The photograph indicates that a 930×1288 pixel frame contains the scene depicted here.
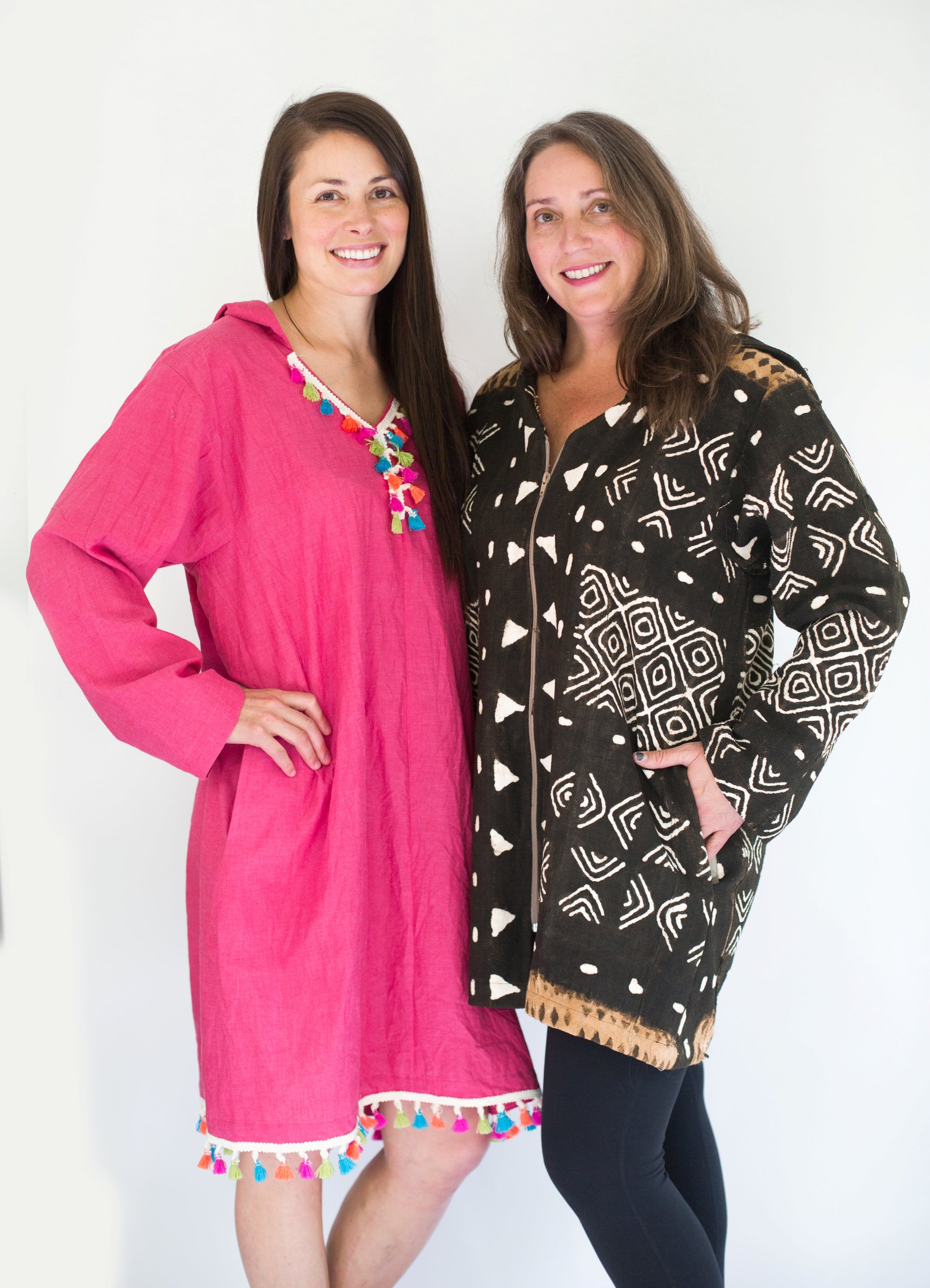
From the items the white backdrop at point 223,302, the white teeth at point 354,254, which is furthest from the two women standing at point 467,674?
the white backdrop at point 223,302

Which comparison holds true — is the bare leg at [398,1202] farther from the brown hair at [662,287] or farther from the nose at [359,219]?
the nose at [359,219]

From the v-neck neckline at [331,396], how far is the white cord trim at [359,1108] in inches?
43.9

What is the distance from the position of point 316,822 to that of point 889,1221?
1.78 m

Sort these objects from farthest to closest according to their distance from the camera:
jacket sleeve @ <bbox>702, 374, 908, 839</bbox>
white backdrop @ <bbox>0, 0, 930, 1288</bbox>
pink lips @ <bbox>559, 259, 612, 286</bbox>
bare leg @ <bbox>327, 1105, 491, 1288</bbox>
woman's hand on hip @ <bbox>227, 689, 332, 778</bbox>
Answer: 1. white backdrop @ <bbox>0, 0, 930, 1288</bbox>
2. bare leg @ <bbox>327, 1105, 491, 1288</bbox>
3. pink lips @ <bbox>559, 259, 612, 286</bbox>
4. woman's hand on hip @ <bbox>227, 689, 332, 778</bbox>
5. jacket sleeve @ <bbox>702, 374, 908, 839</bbox>

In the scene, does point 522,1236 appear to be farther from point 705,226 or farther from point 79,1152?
point 705,226

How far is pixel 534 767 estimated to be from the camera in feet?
5.65

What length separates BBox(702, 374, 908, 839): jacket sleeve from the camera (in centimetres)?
154

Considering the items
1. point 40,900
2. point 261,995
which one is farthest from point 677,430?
point 40,900

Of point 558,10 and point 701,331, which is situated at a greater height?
point 558,10

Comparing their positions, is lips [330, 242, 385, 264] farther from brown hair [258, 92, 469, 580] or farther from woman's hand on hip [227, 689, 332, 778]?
woman's hand on hip [227, 689, 332, 778]

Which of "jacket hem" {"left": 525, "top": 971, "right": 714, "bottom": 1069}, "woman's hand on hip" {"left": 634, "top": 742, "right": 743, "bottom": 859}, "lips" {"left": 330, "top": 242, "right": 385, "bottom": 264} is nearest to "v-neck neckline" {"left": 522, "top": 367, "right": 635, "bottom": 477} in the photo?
"lips" {"left": 330, "top": 242, "right": 385, "bottom": 264}

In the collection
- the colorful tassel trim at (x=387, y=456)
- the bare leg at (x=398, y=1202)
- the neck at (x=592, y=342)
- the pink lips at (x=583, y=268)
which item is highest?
the pink lips at (x=583, y=268)

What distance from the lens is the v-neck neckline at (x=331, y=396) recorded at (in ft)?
5.86

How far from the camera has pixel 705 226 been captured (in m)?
2.29
